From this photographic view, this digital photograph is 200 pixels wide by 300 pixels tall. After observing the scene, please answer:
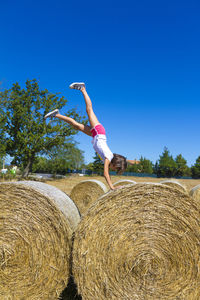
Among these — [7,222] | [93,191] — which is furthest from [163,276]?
[93,191]

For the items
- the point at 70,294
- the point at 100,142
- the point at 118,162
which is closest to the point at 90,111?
the point at 100,142

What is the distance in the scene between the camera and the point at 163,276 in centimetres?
366

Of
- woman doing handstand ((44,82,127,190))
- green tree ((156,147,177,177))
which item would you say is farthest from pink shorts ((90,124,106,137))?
green tree ((156,147,177,177))

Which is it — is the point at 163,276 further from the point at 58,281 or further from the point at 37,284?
the point at 37,284

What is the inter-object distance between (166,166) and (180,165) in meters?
4.43

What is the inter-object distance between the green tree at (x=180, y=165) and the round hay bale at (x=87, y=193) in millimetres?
66455

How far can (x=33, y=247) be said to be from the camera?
12.9ft

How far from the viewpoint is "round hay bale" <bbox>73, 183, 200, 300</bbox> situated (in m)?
3.64

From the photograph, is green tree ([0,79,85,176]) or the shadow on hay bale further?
green tree ([0,79,85,176])

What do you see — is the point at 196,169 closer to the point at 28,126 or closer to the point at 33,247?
the point at 28,126

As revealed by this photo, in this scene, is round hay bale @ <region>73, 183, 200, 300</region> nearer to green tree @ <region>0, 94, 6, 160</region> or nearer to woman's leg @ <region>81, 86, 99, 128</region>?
woman's leg @ <region>81, 86, 99, 128</region>

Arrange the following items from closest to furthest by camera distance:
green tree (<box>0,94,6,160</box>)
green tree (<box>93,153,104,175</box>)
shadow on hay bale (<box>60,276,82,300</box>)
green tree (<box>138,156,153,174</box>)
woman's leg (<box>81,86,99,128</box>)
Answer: shadow on hay bale (<box>60,276,82,300</box>) → woman's leg (<box>81,86,99,128</box>) → green tree (<box>0,94,6,160</box>) → green tree (<box>93,153,104,175</box>) → green tree (<box>138,156,153,174</box>)

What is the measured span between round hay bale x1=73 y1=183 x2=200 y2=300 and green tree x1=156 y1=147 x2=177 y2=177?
232 ft

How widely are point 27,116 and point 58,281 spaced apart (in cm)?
2709
